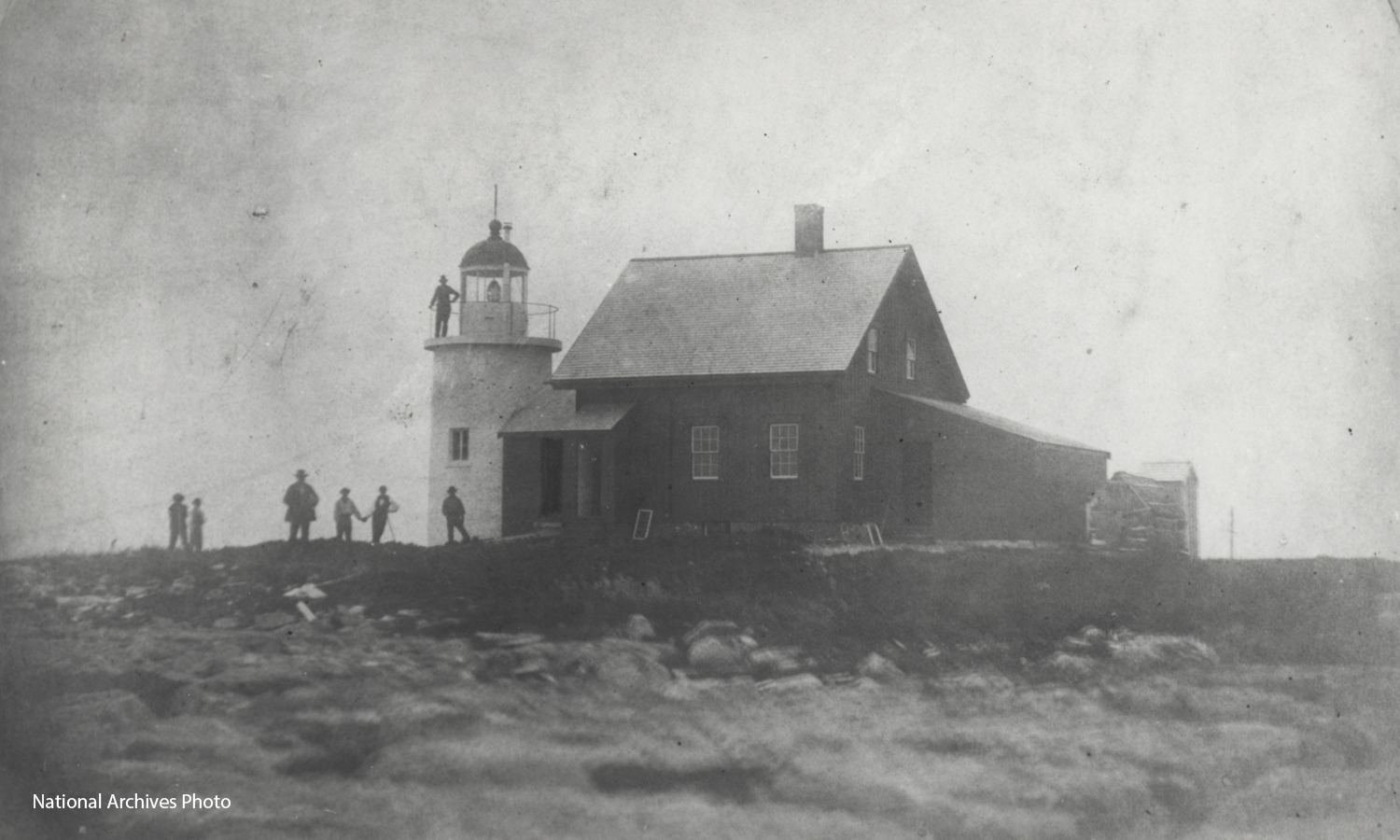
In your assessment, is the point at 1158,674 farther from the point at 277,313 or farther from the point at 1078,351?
the point at 277,313

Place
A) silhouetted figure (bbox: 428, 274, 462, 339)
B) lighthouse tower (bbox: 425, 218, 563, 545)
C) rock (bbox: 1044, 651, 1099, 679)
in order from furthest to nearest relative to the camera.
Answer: silhouetted figure (bbox: 428, 274, 462, 339) < lighthouse tower (bbox: 425, 218, 563, 545) < rock (bbox: 1044, 651, 1099, 679)

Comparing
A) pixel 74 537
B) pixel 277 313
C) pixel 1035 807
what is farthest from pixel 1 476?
pixel 1035 807

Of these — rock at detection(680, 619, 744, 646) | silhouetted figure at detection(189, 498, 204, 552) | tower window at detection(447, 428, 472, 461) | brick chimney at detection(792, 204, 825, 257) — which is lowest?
rock at detection(680, 619, 744, 646)

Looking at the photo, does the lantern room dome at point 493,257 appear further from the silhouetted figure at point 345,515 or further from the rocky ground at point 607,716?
the rocky ground at point 607,716

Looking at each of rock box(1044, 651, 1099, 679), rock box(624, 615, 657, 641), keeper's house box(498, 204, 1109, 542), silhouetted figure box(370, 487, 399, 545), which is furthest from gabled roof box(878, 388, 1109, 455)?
silhouetted figure box(370, 487, 399, 545)

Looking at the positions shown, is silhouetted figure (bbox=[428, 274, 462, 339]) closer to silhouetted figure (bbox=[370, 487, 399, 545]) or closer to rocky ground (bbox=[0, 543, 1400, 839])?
silhouetted figure (bbox=[370, 487, 399, 545])

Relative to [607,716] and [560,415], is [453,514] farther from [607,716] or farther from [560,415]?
[607,716]

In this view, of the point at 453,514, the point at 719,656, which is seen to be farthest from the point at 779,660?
the point at 453,514
